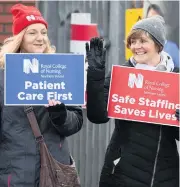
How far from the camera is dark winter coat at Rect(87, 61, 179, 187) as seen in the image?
3.92m

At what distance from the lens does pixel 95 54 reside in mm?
3936

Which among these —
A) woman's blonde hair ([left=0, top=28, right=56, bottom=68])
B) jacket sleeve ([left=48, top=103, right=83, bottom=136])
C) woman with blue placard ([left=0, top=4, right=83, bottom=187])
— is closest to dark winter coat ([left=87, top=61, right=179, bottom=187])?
jacket sleeve ([left=48, top=103, right=83, bottom=136])

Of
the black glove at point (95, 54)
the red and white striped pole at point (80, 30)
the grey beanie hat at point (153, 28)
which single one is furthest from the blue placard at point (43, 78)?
the red and white striped pole at point (80, 30)

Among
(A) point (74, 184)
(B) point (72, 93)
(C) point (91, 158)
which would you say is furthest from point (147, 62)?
(C) point (91, 158)

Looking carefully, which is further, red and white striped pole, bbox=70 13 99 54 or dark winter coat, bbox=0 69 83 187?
red and white striped pole, bbox=70 13 99 54

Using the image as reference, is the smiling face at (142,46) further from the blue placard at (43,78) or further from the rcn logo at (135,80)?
the blue placard at (43,78)

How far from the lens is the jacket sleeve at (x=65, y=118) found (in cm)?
364

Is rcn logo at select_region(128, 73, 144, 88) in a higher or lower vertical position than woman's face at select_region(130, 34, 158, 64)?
lower

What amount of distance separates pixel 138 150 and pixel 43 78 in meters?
0.76

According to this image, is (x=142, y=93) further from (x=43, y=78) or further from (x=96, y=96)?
(x=43, y=78)

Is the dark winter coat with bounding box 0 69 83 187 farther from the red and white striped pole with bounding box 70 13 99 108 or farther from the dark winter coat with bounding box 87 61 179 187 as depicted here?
the red and white striped pole with bounding box 70 13 99 108

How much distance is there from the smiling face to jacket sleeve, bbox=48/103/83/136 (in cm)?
54

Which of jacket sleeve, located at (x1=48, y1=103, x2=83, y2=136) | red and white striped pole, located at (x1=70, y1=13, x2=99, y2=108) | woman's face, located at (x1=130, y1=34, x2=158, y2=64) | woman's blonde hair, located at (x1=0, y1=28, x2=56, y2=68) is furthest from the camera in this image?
red and white striped pole, located at (x1=70, y1=13, x2=99, y2=108)

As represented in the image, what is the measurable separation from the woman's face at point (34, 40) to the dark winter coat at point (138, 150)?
35 centimetres
